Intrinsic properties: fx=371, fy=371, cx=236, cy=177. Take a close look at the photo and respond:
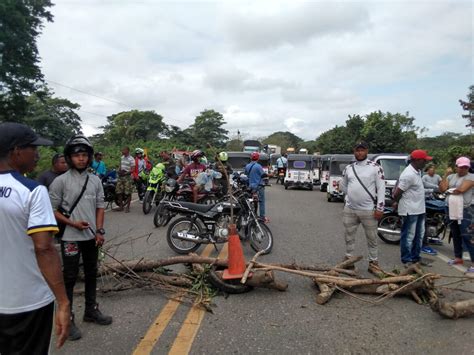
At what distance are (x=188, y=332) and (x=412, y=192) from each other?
4080 mm

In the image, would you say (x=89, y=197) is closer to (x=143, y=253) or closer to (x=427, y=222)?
(x=143, y=253)

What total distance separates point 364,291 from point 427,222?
3.68 meters

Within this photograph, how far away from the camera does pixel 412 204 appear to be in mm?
5723

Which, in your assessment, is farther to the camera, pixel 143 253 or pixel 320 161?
pixel 320 161

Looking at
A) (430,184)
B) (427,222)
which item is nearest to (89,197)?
(427,222)

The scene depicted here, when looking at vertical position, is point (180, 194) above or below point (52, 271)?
below

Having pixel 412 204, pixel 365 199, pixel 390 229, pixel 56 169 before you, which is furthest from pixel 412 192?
pixel 56 169

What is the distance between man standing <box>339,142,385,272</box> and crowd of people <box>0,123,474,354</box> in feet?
0.05

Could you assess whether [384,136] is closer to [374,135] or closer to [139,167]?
[374,135]

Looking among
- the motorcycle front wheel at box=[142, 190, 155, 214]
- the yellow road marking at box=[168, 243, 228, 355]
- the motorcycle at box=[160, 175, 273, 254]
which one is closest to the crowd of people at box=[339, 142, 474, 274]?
the motorcycle at box=[160, 175, 273, 254]

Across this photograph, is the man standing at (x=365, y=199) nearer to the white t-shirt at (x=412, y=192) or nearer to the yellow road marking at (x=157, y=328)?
the white t-shirt at (x=412, y=192)

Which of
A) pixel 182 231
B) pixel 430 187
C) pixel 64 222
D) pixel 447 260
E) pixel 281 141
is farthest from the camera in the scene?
pixel 281 141

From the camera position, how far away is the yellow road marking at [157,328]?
321 cm

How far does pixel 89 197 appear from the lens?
367cm
